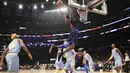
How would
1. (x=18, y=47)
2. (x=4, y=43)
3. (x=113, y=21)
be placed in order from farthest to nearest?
(x=4, y=43), (x=113, y=21), (x=18, y=47)

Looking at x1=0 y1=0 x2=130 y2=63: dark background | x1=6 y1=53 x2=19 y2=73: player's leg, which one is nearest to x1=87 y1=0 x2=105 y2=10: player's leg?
x1=6 y1=53 x2=19 y2=73: player's leg

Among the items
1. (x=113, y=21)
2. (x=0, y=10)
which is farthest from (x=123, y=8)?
(x=0, y=10)

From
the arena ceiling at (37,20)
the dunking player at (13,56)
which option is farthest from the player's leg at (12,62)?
the arena ceiling at (37,20)

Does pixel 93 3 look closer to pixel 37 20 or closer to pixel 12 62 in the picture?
pixel 12 62

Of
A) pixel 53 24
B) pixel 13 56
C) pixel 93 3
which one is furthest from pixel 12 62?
pixel 53 24

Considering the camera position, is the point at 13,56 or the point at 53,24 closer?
the point at 13,56

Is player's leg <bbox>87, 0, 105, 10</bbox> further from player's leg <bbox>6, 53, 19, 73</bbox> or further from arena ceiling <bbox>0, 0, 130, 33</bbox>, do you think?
arena ceiling <bbox>0, 0, 130, 33</bbox>

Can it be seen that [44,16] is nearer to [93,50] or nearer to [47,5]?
[47,5]

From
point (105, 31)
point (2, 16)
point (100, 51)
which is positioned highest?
point (2, 16)

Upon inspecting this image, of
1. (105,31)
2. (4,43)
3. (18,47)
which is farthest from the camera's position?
(4,43)

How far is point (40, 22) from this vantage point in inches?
1905

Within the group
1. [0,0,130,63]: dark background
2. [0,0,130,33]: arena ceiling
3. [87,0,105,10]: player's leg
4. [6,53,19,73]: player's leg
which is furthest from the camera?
[0,0,130,33]: arena ceiling

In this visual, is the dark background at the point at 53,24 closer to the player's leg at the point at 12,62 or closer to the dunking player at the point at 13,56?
the dunking player at the point at 13,56

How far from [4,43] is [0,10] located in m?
8.48
